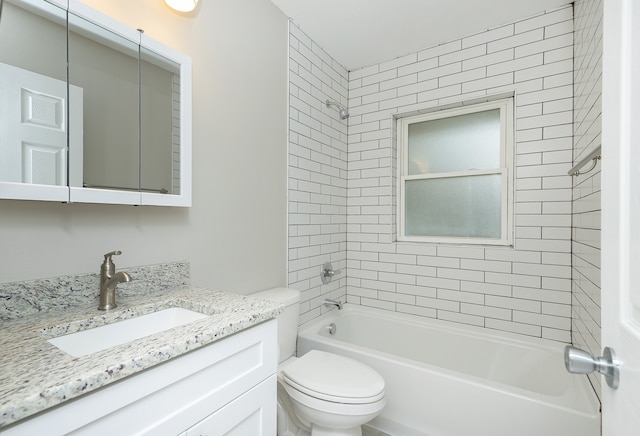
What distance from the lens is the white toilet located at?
135 cm

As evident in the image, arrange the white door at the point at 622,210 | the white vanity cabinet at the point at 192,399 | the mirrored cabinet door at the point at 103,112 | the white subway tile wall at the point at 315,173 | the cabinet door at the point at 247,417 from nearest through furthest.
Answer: the white door at the point at 622,210 → the white vanity cabinet at the point at 192,399 → the cabinet door at the point at 247,417 → the mirrored cabinet door at the point at 103,112 → the white subway tile wall at the point at 315,173

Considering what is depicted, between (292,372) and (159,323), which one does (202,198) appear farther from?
(292,372)

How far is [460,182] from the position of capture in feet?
7.88

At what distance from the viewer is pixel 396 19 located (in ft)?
6.83

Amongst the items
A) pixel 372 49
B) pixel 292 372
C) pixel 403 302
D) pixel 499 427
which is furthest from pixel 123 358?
pixel 372 49

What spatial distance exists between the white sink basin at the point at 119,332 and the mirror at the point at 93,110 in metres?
0.43

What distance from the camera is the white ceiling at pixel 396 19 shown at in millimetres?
1942

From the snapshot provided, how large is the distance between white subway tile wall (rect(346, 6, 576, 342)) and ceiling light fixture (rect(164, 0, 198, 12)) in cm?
166

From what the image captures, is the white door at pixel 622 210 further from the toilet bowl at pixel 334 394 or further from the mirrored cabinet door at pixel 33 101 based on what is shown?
the mirrored cabinet door at pixel 33 101

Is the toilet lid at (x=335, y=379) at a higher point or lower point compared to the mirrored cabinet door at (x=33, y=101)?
lower

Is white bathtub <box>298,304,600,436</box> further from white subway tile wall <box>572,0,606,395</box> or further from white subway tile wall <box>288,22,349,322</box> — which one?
white subway tile wall <box>288,22,349,322</box>

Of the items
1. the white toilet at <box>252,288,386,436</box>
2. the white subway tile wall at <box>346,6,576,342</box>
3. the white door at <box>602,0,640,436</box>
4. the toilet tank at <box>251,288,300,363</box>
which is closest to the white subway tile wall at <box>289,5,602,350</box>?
the white subway tile wall at <box>346,6,576,342</box>

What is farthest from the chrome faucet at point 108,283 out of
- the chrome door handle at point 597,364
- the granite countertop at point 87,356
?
the chrome door handle at point 597,364

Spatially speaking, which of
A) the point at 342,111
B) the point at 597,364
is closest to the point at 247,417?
the point at 597,364
